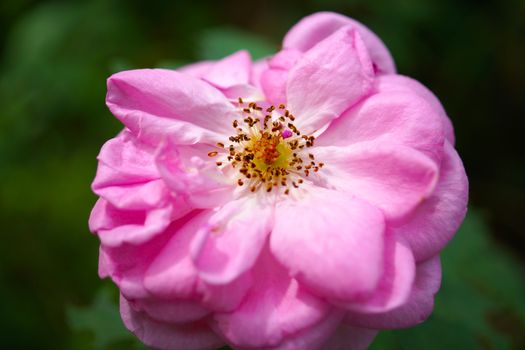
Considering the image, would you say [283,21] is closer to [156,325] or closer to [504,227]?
[504,227]

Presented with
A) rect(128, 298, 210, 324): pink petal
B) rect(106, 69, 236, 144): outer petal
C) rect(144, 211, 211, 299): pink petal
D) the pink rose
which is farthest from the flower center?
rect(128, 298, 210, 324): pink petal

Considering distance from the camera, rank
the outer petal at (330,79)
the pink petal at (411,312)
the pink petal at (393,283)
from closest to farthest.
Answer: the pink petal at (393,283)
the pink petal at (411,312)
the outer petal at (330,79)

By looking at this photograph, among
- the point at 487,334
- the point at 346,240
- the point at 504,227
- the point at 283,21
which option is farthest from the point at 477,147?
the point at 346,240

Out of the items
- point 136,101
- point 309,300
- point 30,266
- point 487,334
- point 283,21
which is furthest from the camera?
point 283,21

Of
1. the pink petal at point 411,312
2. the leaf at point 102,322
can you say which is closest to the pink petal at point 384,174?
the pink petal at point 411,312

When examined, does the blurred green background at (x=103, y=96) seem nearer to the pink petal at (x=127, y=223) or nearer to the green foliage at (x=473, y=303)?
the green foliage at (x=473, y=303)

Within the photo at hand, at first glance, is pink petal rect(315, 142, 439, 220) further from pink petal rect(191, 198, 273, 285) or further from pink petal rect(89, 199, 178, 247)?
pink petal rect(89, 199, 178, 247)

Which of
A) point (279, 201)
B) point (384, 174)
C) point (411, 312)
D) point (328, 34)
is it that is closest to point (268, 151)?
point (279, 201)
